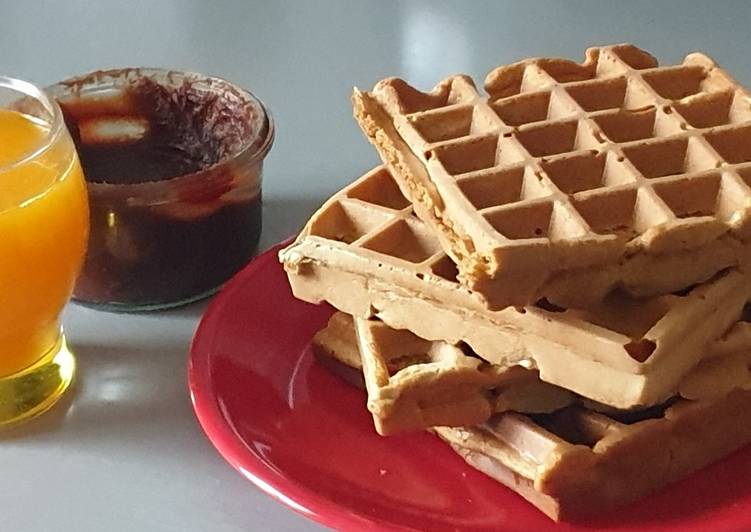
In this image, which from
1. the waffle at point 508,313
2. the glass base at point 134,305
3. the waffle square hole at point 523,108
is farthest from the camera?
the glass base at point 134,305

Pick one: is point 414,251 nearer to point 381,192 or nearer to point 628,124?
point 381,192

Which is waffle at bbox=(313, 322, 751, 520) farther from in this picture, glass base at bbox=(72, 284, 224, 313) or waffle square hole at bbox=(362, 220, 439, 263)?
glass base at bbox=(72, 284, 224, 313)

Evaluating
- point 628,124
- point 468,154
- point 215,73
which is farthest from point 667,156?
point 215,73

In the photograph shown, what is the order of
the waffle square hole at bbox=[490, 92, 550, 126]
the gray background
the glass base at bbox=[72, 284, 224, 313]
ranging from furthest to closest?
the glass base at bbox=[72, 284, 224, 313], the waffle square hole at bbox=[490, 92, 550, 126], the gray background

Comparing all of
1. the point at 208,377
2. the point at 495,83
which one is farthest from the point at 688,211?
the point at 208,377

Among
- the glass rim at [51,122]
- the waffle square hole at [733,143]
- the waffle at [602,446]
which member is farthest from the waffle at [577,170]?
the glass rim at [51,122]

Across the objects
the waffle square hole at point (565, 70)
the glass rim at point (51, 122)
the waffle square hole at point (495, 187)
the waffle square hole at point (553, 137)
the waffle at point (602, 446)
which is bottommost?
the waffle at point (602, 446)

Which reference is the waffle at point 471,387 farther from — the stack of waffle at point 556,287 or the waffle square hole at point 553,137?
the waffle square hole at point 553,137

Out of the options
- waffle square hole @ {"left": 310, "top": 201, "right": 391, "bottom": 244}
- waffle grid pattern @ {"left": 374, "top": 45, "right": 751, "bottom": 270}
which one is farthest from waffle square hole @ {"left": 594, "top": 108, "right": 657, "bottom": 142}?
waffle square hole @ {"left": 310, "top": 201, "right": 391, "bottom": 244}
